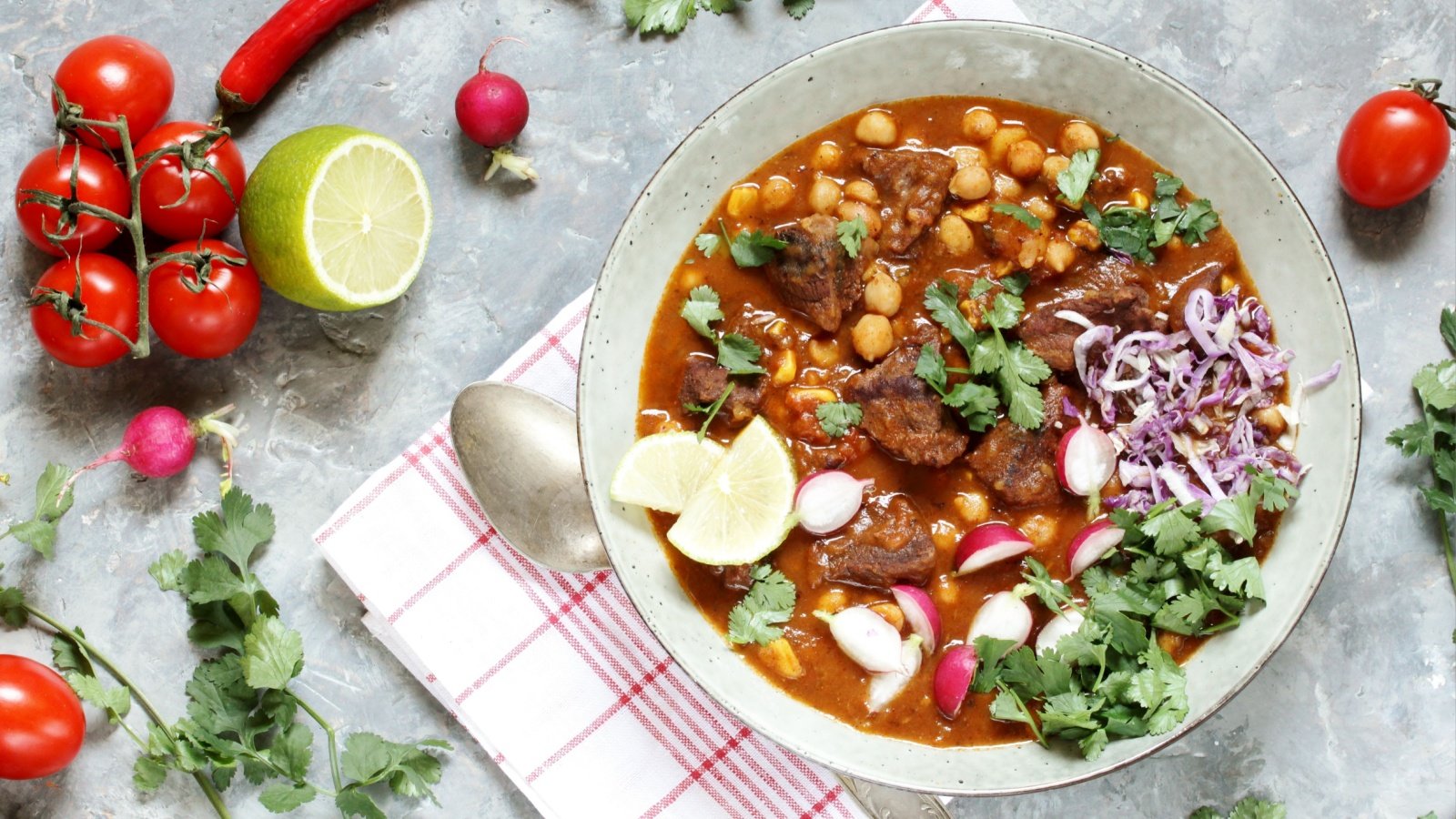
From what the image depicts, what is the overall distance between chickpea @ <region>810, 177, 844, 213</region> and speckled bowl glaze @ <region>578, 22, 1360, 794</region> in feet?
0.69

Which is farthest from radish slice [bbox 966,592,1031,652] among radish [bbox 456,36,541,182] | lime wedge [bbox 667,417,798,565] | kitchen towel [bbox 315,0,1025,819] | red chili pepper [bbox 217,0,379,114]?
red chili pepper [bbox 217,0,379,114]

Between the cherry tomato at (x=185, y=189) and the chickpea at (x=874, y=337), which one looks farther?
the cherry tomato at (x=185, y=189)

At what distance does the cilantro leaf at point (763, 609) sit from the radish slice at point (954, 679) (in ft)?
1.80

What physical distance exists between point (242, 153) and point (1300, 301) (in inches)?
151

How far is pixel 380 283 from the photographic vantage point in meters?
3.97

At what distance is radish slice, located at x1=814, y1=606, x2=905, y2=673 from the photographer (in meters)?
3.72

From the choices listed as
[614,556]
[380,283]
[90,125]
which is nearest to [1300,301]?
[614,556]

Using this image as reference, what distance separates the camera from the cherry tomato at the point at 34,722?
3.89 meters

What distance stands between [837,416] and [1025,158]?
42.8 inches

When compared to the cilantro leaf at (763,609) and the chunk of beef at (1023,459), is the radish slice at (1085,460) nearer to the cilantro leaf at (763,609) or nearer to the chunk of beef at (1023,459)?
the chunk of beef at (1023,459)

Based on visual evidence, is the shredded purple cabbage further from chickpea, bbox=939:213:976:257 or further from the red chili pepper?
the red chili pepper

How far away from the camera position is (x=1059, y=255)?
3.79 m

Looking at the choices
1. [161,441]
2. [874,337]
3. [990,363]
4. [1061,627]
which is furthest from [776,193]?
[161,441]

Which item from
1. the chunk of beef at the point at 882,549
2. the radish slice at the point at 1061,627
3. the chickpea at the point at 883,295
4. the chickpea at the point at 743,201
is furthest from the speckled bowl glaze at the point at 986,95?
the chickpea at the point at 883,295
